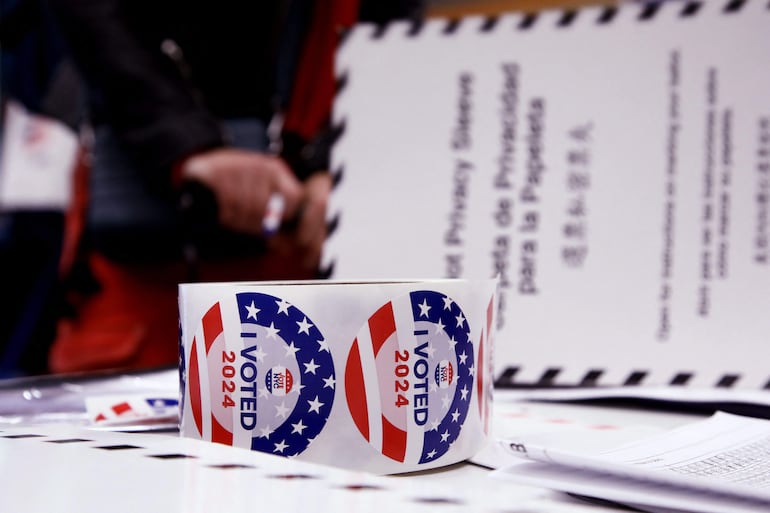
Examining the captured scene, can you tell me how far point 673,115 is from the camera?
634mm

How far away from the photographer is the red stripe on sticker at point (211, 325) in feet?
1.13

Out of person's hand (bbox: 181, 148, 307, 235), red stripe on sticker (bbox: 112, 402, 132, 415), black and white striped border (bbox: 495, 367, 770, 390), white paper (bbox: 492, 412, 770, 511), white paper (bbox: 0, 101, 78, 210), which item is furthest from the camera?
white paper (bbox: 0, 101, 78, 210)

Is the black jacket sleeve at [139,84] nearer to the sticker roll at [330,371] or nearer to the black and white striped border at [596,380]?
the black and white striped border at [596,380]

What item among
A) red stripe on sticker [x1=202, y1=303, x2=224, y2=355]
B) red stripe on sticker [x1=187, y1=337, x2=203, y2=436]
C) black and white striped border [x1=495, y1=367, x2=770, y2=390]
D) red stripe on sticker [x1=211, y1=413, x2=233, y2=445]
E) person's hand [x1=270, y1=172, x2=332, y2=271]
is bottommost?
black and white striped border [x1=495, y1=367, x2=770, y2=390]

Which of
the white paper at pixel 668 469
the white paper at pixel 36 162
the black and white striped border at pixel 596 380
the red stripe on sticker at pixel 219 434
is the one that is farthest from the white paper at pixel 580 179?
the white paper at pixel 36 162

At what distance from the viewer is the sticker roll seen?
335mm

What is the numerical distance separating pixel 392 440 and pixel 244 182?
0.60 m

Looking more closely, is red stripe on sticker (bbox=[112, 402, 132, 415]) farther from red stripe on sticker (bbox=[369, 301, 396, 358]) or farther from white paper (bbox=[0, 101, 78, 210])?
white paper (bbox=[0, 101, 78, 210])

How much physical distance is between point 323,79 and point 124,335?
414 mm

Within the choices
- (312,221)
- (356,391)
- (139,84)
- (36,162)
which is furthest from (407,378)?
(36,162)

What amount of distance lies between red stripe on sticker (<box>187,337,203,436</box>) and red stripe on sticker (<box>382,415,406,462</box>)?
0.08 metres

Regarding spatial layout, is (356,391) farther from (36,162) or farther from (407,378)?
(36,162)

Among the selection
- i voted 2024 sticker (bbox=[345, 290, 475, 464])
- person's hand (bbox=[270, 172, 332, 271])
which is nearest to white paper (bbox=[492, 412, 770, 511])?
i voted 2024 sticker (bbox=[345, 290, 475, 464])

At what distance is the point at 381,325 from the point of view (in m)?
0.34
